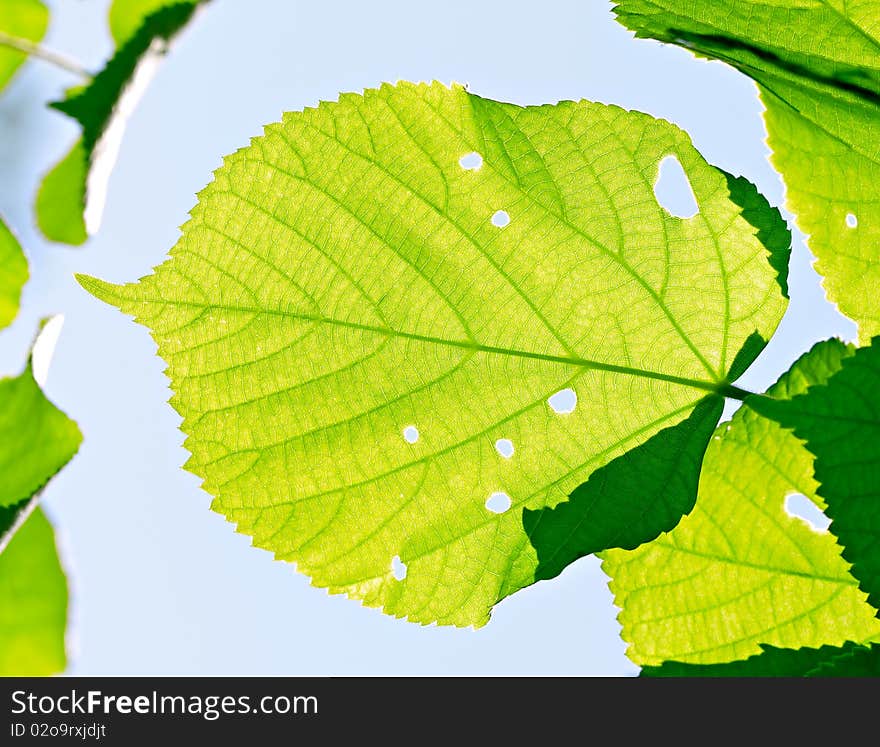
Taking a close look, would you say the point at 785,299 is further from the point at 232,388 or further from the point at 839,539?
the point at 232,388

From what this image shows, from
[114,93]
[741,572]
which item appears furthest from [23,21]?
[741,572]

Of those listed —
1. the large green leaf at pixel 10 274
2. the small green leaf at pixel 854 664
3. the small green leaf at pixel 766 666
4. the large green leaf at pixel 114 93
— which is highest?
the large green leaf at pixel 114 93

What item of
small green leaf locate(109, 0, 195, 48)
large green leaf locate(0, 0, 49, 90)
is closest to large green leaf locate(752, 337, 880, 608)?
small green leaf locate(109, 0, 195, 48)

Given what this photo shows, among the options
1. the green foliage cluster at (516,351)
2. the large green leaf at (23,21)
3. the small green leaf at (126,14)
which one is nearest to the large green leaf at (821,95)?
the green foliage cluster at (516,351)

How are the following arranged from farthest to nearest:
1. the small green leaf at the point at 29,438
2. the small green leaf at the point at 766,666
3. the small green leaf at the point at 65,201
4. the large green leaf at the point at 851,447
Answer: the small green leaf at the point at 65,201 → the small green leaf at the point at 29,438 → the small green leaf at the point at 766,666 → the large green leaf at the point at 851,447

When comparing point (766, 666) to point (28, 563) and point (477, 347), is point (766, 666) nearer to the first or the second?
point (477, 347)

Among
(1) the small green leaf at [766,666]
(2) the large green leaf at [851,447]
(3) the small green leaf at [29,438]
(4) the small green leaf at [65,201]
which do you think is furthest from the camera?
(4) the small green leaf at [65,201]

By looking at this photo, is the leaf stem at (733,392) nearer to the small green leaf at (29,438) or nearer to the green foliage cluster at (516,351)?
the green foliage cluster at (516,351)

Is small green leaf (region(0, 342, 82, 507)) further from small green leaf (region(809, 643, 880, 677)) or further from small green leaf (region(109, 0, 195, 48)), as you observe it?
small green leaf (region(809, 643, 880, 677))
